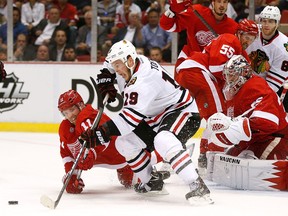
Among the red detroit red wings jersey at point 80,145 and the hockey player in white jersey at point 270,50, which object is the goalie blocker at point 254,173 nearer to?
the red detroit red wings jersey at point 80,145

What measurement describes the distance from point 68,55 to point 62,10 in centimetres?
50

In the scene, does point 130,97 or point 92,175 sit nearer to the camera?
point 130,97

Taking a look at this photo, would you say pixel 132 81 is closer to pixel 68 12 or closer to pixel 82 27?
pixel 82 27

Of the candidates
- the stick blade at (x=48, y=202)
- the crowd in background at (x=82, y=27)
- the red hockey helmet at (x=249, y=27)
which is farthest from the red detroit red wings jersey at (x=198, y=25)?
the stick blade at (x=48, y=202)

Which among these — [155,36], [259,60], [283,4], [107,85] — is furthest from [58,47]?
[107,85]

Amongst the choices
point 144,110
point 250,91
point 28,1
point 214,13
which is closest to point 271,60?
point 214,13

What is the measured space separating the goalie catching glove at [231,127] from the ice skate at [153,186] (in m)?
Result: 0.41

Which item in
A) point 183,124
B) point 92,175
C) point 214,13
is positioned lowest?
point 92,175

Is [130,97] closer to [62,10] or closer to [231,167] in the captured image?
[231,167]

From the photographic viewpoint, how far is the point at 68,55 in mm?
7879

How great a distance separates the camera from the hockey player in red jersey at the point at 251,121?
4.72 meters

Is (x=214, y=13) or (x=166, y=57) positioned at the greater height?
(x=214, y=13)

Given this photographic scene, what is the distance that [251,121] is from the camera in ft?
15.6

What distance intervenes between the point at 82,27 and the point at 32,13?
1.68ft
